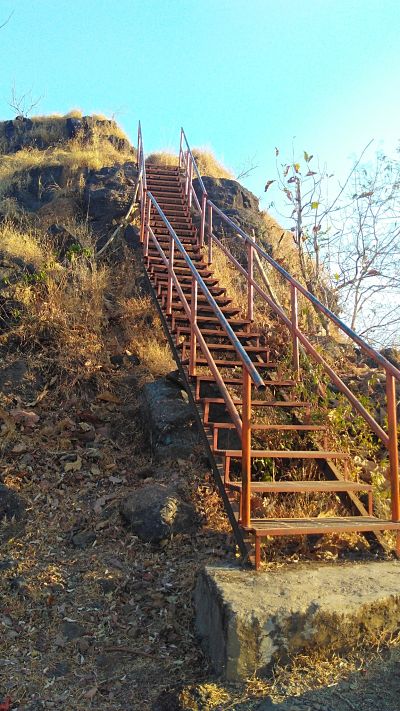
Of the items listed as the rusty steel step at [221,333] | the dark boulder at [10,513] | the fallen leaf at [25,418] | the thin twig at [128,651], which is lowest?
the thin twig at [128,651]

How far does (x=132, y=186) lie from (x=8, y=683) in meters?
11.8

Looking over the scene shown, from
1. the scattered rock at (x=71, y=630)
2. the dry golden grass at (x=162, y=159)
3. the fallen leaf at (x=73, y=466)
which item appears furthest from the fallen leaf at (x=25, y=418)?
the dry golden grass at (x=162, y=159)

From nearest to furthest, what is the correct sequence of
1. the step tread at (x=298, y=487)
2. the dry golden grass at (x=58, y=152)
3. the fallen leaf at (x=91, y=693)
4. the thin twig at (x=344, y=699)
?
1. the thin twig at (x=344, y=699)
2. the fallen leaf at (x=91, y=693)
3. the step tread at (x=298, y=487)
4. the dry golden grass at (x=58, y=152)

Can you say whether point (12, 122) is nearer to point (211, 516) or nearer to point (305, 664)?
point (211, 516)

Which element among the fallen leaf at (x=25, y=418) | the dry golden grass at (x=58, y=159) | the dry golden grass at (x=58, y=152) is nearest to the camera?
the fallen leaf at (x=25, y=418)

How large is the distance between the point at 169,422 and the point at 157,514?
4.99 ft

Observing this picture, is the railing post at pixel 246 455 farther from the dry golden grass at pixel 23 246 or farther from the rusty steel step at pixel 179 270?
the dry golden grass at pixel 23 246

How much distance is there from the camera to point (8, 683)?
130 inches

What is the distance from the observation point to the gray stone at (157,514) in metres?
4.68

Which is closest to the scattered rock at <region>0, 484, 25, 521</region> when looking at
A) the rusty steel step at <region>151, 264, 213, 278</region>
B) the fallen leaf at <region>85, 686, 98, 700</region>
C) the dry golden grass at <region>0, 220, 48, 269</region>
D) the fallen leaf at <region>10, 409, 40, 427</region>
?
the fallen leaf at <region>10, 409, 40, 427</region>

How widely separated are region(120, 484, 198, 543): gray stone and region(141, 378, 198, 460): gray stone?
93cm

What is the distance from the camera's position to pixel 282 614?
3.08 metres

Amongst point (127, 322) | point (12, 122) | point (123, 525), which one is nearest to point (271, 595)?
point (123, 525)

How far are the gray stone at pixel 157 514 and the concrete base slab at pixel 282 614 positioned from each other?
3.85ft
